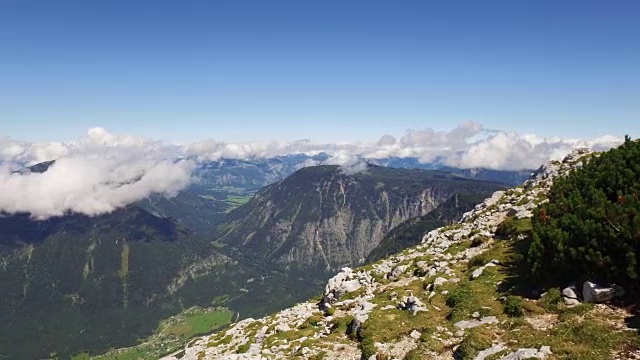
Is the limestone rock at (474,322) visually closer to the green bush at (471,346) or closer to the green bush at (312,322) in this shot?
the green bush at (471,346)

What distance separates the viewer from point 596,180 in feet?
137

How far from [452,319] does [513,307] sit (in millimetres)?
4329

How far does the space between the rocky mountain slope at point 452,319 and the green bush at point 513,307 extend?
0.07 m

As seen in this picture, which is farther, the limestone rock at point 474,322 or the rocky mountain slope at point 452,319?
the limestone rock at point 474,322

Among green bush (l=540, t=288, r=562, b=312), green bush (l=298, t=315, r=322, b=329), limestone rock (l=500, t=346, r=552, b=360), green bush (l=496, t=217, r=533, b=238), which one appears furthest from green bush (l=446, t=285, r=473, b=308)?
green bush (l=496, t=217, r=533, b=238)

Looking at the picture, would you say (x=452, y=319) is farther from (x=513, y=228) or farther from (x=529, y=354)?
(x=513, y=228)

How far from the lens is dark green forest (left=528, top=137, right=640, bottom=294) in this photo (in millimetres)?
26078

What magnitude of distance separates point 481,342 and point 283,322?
2714cm

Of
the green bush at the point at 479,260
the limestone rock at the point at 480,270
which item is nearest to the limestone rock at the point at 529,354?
the limestone rock at the point at 480,270

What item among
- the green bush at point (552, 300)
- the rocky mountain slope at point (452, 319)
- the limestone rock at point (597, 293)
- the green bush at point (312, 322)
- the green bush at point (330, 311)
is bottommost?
the green bush at point (312, 322)

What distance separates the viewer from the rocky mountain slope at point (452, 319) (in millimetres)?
22922

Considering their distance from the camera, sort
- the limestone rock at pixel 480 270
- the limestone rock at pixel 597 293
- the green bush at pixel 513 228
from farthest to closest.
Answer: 1. the green bush at pixel 513 228
2. the limestone rock at pixel 480 270
3. the limestone rock at pixel 597 293

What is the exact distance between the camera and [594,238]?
28.2 m

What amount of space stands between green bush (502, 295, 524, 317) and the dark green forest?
12.0ft
